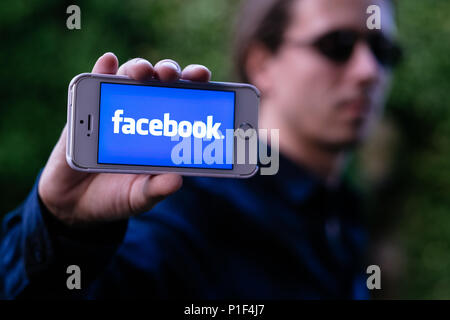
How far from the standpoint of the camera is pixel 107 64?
1042 millimetres

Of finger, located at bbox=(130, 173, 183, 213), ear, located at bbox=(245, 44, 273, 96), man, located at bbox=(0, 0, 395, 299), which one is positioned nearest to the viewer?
finger, located at bbox=(130, 173, 183, 213)

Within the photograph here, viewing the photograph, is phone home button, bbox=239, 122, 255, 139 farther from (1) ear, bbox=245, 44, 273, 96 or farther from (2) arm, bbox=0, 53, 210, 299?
(1) ear, bbox=245, 44, 273, 96

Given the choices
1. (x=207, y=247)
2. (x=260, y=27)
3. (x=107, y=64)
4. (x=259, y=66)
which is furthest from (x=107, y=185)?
(x=260, y=27)

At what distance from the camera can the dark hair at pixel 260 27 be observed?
2.31m

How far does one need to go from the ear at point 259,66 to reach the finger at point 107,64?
4.28 ft

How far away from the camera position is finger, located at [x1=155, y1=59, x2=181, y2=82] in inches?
40.2

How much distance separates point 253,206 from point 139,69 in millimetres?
970

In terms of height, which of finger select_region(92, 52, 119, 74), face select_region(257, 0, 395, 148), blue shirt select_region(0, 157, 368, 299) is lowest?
blue shirt select_region(0, 157, 368, 299)

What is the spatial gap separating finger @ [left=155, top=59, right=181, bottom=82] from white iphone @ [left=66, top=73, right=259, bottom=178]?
0.07ft

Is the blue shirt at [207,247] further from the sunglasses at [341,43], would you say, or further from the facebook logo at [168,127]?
the sunglasses at [341,43]

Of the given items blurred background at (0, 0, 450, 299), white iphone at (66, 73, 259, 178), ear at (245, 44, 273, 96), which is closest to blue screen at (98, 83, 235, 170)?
white iphone at (66, 73, 259, 178)

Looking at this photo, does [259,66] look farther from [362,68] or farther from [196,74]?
[196,74]

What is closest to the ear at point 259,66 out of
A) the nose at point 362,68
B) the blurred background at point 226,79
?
the nose at point 362,68

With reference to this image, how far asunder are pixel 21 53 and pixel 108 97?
3.37m
